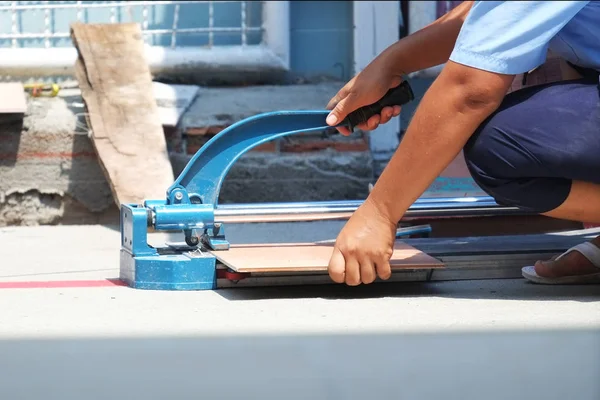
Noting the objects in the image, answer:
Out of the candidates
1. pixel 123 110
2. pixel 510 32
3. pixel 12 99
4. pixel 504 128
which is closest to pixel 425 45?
pixel 504 128

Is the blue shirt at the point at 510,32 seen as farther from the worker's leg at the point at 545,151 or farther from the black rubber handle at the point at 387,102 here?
the black rubber handle at the point at 387,102

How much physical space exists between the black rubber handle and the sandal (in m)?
0.62

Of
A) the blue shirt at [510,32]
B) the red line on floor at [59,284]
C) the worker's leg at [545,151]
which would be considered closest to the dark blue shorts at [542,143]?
the worker's leg at [545,151]

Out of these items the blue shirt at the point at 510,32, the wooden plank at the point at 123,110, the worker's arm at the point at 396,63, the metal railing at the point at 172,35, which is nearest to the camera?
the blue shirt at the point at 510,32

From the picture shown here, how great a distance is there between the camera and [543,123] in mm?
2369

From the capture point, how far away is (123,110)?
170 inches

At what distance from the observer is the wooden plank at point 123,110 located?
13.6ft

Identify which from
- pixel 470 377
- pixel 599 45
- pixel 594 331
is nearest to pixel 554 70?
pixel 599 45

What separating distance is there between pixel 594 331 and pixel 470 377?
49 cm

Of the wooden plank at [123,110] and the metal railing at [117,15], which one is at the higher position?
the metal railing at [117,15]

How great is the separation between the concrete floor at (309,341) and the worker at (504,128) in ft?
0.75

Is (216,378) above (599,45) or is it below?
below

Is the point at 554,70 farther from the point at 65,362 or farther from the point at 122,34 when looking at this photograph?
the point at 122,34

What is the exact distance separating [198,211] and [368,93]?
1.92ft
